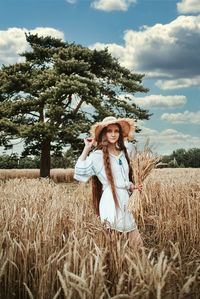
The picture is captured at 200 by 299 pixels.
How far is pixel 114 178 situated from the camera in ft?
14.7

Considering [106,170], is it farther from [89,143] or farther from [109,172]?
[89,143]

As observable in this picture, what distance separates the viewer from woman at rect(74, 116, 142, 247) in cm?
434

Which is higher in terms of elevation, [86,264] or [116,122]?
[116,122]

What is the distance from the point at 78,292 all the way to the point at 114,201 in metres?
1.81

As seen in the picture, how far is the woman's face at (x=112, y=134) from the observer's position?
4527 millimetres

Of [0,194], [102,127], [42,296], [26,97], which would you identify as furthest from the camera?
[26,97]

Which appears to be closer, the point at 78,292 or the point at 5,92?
the point at 78,292

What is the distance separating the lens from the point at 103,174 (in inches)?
177

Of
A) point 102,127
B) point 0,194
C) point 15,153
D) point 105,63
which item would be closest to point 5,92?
point 15,153

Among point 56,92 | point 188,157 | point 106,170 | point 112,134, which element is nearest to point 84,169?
point 106,170

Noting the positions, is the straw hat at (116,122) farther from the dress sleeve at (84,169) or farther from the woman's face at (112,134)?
the dress sleeve at (84,169)

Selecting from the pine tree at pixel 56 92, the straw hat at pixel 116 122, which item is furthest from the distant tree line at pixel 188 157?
the straw hat at pixel 116 122

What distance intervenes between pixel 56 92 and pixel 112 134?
17978 millimetres

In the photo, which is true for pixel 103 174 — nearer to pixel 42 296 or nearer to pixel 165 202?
pixel 42 296
